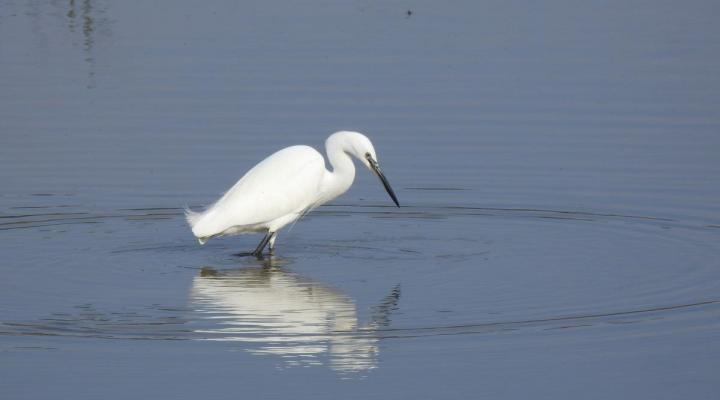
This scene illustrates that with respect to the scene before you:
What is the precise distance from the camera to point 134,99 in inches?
637

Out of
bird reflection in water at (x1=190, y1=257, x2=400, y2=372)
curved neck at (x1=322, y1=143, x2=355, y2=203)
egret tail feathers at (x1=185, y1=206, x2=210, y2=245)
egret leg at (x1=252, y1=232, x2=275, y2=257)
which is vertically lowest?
bird reflection in water at (x1=190, y1=257, x2=400, y2=372)

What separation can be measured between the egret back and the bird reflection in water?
503 mm

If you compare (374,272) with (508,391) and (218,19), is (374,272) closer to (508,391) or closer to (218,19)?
(508,391)

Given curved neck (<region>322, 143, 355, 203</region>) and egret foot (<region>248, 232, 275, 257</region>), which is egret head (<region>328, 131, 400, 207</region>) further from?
egret foot (<region>248, 232, 275, 257</region>)

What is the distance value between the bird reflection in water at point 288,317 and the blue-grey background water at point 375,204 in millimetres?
26

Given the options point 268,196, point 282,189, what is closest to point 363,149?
point 282,189

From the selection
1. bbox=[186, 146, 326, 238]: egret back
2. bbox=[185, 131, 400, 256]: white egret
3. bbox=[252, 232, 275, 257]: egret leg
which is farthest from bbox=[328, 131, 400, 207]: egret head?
bbox=[252, 232, 275, 257]: egret leg

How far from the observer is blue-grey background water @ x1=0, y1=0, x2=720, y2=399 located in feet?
26.3

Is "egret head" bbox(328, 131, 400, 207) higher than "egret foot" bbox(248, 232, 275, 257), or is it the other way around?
"egret head" bbox(328, 131, 400, 207)

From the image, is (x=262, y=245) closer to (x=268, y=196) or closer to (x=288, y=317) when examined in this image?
(x=268, y=196)

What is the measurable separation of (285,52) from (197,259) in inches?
318

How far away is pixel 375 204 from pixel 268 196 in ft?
5.10

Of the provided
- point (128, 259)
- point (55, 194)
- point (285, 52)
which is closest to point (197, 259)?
point (128, 259)

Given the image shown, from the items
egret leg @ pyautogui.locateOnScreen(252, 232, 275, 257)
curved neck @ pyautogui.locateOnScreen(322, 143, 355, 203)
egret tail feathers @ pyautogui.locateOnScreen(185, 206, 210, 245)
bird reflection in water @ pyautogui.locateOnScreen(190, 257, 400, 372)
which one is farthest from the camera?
curved neck @ pyautogui.locateOnScreen(322, 143, 355, 203)
